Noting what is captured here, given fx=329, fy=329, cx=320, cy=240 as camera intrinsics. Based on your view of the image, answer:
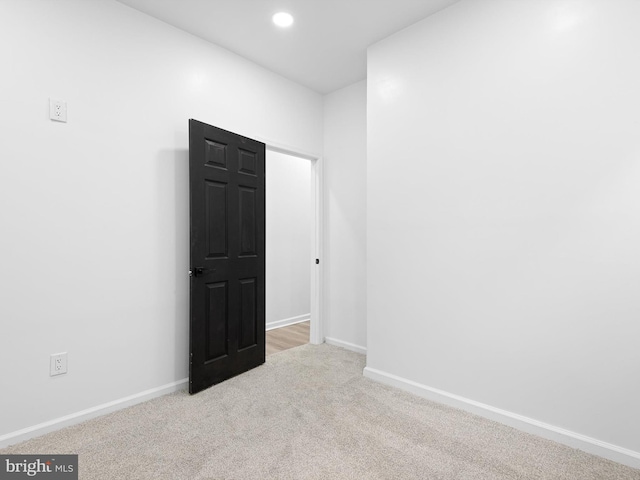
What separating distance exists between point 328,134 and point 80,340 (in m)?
3.00

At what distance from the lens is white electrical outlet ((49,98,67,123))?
2.03m

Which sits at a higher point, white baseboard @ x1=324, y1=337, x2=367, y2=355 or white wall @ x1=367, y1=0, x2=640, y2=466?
white wall @ x1=367, y1=0, x2=640, y2=466

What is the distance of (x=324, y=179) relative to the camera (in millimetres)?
3816

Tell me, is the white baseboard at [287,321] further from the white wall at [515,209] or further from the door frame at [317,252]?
the white wall at [515,209]

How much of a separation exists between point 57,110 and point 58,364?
1580 mm

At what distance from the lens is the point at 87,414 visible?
2.14 metres

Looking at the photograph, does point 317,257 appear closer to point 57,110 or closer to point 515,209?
point 515,209

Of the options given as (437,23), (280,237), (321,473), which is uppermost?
(437,23)

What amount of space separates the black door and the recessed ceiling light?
3.03 ft

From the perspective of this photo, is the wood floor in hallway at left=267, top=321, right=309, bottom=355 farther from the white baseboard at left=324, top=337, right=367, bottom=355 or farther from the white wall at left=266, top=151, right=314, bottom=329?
the white baseboard at left=324, top=337, right=367, bottom=355

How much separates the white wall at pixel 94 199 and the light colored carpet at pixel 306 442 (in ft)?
1.15

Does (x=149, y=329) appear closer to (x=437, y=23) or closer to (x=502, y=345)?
(x=502, y=345)

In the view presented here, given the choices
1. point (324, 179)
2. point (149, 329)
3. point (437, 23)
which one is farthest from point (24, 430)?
point (437, 23)

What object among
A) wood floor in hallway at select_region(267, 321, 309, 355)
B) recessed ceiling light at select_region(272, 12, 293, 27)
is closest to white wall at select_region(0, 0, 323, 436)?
recessed ceiling light at select_region(272, 12, 293, 27)
